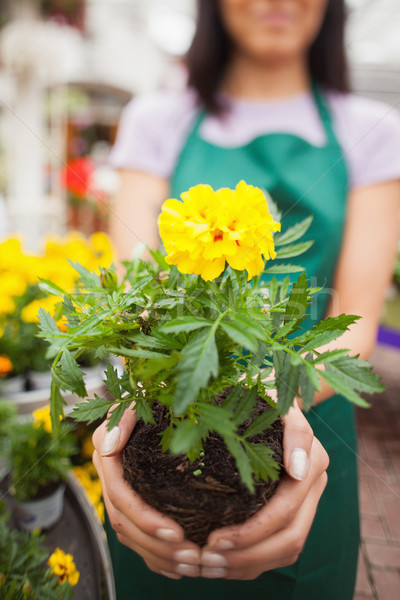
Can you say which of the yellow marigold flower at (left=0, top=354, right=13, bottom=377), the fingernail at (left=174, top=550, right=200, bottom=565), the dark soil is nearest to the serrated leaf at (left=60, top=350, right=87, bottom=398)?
the dark soil

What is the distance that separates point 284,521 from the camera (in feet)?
1.40

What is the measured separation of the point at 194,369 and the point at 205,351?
2 centimetres

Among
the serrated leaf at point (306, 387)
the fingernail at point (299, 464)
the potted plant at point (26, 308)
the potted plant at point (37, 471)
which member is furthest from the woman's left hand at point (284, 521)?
the potted plant at point (26, 308)

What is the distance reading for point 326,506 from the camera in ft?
1.81

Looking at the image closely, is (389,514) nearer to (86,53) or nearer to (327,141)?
(327,141)

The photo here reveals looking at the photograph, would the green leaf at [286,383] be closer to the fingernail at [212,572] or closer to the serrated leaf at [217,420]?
the serrated leaf at [217,420]

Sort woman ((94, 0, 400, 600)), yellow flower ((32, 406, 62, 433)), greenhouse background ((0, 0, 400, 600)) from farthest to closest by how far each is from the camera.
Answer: yellow flower ((32, 406, 62, 433)) < greenhouse background ((0, 0, 400, 600)) < woman ((94, 0, 400, 600))

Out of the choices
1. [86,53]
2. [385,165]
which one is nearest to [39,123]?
[385,165]

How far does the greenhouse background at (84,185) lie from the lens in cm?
87

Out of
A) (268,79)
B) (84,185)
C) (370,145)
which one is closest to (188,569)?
(370,145)

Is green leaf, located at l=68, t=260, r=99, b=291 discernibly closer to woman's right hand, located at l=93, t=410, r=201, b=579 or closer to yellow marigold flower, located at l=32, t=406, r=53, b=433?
woman's right hand, located at l=93, t=410, r=201, b=579

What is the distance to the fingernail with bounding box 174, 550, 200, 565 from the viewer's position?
1.43ft

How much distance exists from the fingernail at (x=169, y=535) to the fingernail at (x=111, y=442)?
0.30ft

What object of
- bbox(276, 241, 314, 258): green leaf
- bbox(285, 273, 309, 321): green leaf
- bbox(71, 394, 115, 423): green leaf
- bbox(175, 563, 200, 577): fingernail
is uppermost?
bbox(276, 241, 314, 258): green leaf
